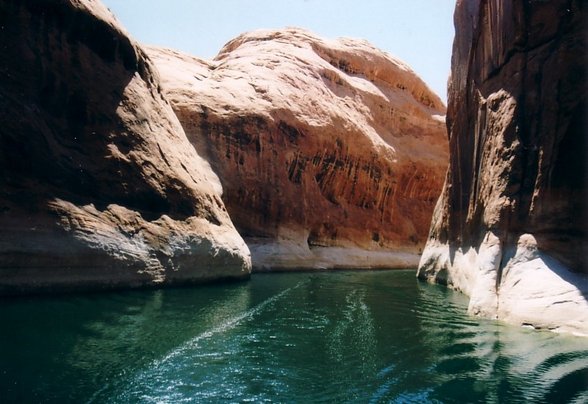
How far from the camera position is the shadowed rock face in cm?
1095

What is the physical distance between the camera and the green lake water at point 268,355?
17.2 ft

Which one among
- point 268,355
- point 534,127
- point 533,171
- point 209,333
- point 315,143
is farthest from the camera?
point 315,143

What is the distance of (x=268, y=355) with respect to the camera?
682 cm

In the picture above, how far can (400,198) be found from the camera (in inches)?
1299

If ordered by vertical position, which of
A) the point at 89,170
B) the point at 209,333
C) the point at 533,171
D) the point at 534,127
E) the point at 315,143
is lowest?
the point at 209,333

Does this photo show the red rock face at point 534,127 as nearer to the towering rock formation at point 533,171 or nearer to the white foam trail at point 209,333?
the towering rock formation at point 533,171

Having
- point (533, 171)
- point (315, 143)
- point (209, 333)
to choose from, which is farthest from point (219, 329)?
point (315, 143)

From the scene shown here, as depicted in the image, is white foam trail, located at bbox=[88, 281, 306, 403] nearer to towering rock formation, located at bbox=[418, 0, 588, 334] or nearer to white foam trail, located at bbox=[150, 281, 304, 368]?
white foam trail, located at bbox=[150, 281, 304, 368]

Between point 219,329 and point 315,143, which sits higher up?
point 315,143

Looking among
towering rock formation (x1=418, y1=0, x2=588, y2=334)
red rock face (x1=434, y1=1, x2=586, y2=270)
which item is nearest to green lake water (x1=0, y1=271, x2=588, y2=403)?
towering rock formation (x1=418, y1=0, x2=588, y2=334)

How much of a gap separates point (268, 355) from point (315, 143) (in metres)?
21.0

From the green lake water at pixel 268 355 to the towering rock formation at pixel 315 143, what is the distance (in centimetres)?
1202

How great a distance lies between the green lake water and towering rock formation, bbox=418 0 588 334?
94cm

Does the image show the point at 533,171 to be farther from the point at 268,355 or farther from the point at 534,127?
the point at 268,355
